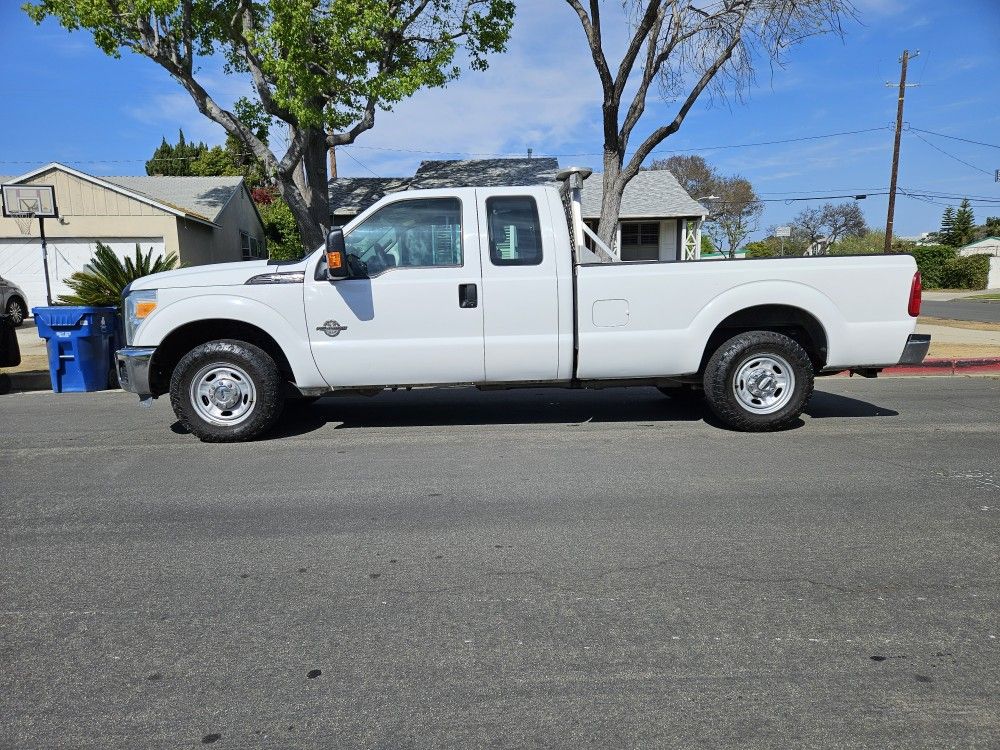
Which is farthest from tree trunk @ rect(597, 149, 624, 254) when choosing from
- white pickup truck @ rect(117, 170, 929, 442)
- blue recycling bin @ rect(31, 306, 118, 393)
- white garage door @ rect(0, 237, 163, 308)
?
white garage door @ rect(0, 237, 163, 308)

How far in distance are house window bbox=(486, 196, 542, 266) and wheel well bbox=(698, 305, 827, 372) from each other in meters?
1.74

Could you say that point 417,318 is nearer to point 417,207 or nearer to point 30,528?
point 417,207

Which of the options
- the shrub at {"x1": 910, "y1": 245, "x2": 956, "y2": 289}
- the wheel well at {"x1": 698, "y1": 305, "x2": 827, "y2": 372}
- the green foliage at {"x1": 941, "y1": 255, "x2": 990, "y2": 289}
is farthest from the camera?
the shrub at {"x1": 910, "y1": 245, "x2": 956, "y2": 289}

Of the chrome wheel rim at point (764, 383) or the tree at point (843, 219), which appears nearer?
the chrome wheel rim at point (764, 383)

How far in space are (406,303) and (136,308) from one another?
2.27m

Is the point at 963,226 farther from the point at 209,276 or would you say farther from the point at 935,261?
the point at 209,276

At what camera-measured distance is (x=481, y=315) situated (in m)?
6.12

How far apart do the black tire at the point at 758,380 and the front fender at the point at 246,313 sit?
11.3 ft

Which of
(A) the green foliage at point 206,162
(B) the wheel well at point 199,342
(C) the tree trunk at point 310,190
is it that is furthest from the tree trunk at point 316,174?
(A) the green foliage at point 206,162

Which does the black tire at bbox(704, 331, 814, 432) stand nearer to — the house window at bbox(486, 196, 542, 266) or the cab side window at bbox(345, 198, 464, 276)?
the house window at bbox(486, 196, 542, 266)

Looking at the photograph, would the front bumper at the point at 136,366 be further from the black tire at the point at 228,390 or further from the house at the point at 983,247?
the house at the point at 983,247

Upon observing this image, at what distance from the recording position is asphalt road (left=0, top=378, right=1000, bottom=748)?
248 cm

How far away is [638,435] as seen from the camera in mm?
6402

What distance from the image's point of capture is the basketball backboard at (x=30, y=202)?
1347 centimetres
